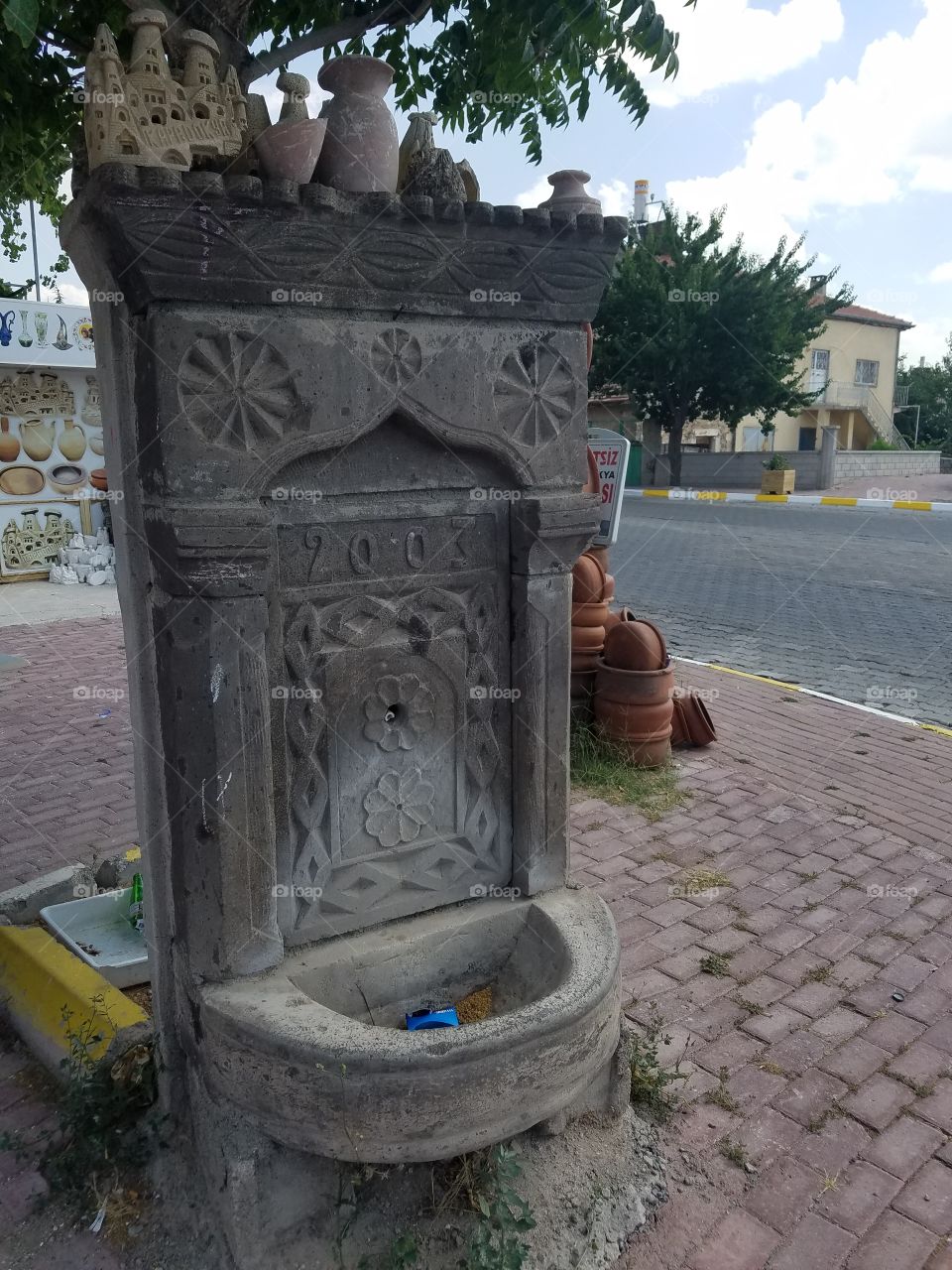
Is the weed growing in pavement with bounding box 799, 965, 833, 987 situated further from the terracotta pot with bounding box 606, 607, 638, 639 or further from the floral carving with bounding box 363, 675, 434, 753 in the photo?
the terracotta pot with bounding box 606, 607, 638, 639

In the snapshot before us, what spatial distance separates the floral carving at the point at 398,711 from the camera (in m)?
2.66

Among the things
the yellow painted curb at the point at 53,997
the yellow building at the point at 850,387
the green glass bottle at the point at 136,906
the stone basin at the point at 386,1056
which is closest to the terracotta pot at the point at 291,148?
the stone basin at the point at 386,1056

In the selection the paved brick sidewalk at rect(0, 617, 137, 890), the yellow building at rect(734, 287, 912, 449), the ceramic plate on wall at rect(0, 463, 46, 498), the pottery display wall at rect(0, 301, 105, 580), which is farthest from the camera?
the yellow building at rect(734, 287, 912, 449)

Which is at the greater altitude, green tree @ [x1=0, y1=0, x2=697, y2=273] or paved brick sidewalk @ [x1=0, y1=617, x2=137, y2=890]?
green tree @ [x1=0, y1=0, x2=697, y2=273]

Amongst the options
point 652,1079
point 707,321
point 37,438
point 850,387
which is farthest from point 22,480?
point 850,387

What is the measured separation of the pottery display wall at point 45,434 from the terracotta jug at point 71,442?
0.01m

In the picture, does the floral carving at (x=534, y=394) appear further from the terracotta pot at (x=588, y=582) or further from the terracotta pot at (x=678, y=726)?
the terracotta pot at (x=678, y=726)

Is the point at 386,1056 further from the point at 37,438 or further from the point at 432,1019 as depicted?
the point at 37,438

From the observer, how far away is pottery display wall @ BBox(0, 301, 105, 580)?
1120 cm

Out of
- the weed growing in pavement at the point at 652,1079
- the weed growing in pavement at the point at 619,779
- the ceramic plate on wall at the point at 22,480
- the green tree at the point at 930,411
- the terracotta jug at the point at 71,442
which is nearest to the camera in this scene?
the weed growing in pavement at the point at 652,1079

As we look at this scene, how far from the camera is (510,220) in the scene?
247 cm

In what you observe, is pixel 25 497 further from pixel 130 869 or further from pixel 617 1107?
pixel 617 1107

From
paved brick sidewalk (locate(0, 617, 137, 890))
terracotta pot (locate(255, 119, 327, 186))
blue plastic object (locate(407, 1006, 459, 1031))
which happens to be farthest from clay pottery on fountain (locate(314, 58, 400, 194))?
paved brick sidewalk (locate(0, 617, 137, 890))

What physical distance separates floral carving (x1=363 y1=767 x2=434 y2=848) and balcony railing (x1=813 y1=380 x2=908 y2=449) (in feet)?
115
